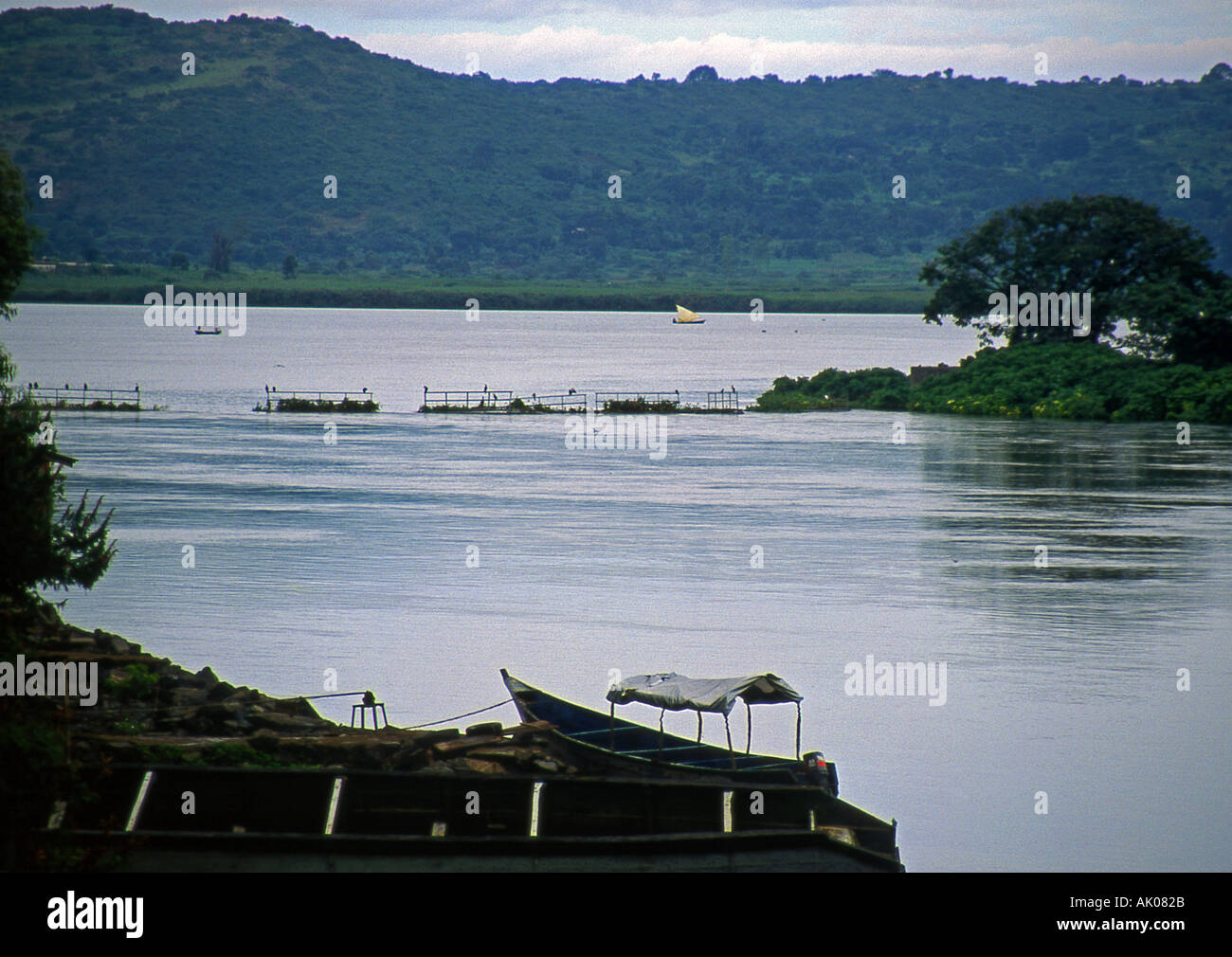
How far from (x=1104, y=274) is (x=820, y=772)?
94068 millimetres

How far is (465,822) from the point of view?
1955cm

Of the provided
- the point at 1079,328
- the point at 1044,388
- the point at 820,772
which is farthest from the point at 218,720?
the point at 1079,328

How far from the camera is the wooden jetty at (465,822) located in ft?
58.9

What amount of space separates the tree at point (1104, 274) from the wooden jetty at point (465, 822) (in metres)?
86.8

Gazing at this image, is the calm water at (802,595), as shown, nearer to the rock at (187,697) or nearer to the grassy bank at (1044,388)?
the rock at (187,697)

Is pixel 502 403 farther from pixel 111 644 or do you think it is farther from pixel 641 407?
pixel 111 644

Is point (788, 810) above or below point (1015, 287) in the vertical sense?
below

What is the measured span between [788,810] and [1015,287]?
9595cm

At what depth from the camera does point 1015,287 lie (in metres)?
110

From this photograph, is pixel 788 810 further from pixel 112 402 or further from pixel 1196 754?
pixel 112 402

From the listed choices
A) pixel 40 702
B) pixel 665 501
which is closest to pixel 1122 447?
pixel 665 501

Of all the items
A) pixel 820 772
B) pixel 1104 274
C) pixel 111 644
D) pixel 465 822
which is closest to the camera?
pixel 465 822

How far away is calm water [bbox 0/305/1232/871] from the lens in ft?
87.4
